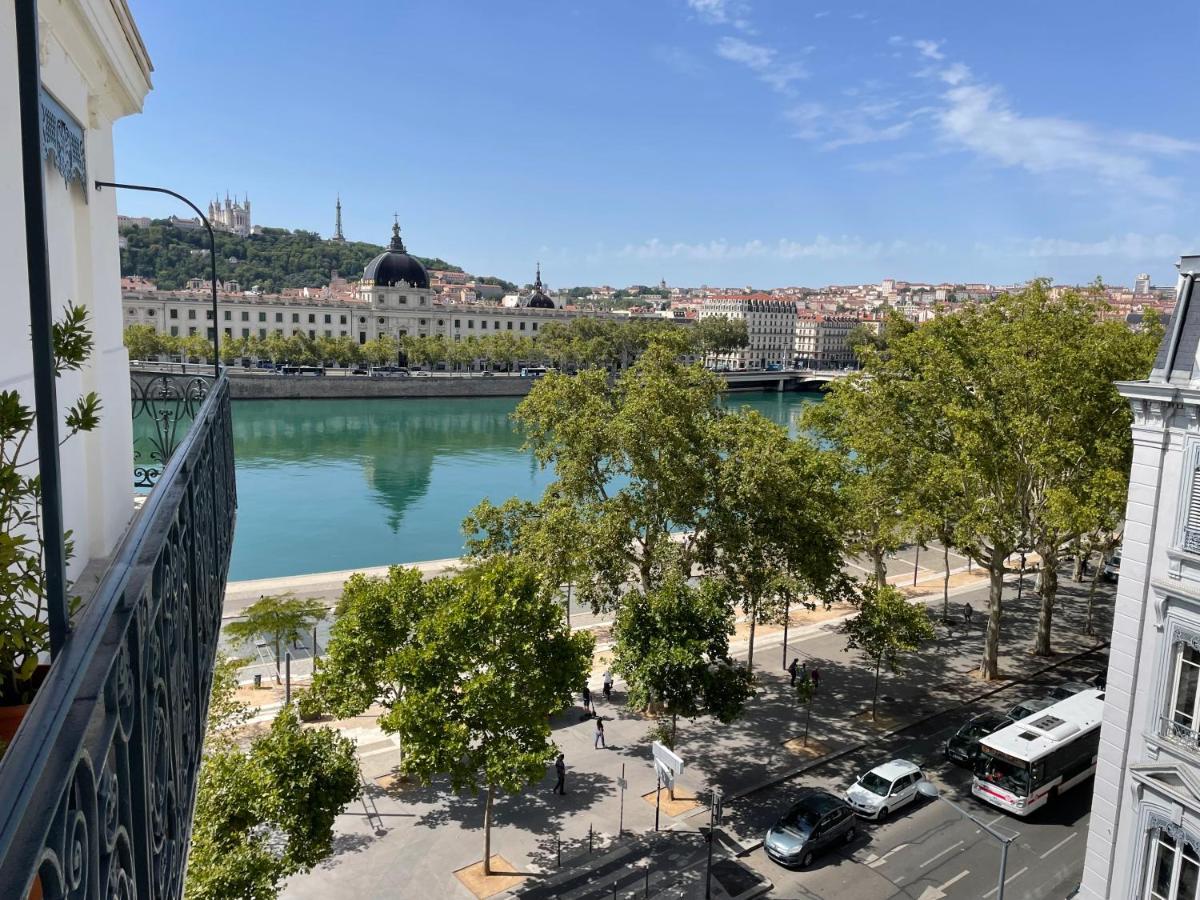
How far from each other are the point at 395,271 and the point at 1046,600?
90.9 m

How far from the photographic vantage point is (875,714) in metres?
17.2

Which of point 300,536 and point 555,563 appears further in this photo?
point 300,536

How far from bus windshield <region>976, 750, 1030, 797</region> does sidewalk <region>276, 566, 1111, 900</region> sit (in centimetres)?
243

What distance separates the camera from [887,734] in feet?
54.0

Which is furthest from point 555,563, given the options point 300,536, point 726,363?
point 726,363

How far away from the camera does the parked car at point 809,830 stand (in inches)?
483

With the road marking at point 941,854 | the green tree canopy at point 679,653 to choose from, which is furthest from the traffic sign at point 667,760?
the road marking at point 941,854

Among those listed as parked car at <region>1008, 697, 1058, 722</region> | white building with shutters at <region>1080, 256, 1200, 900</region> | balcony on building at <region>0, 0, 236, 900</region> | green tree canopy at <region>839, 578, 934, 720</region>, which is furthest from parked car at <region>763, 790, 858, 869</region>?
balcony on building at <region>0, 0, 236, 900</region>

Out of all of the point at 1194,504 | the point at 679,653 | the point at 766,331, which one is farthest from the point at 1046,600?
the point at 766,331

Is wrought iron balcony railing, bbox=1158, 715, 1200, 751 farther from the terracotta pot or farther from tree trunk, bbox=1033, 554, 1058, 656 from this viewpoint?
the terracotta pot

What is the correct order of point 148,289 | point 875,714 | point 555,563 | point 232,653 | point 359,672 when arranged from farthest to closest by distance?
point 148,289, point 232,653, point 875,714, point 555,563, point 359,672

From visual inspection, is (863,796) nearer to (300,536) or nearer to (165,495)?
(165,495)

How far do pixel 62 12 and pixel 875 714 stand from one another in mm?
17066

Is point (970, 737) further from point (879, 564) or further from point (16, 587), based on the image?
point (16, 587)
